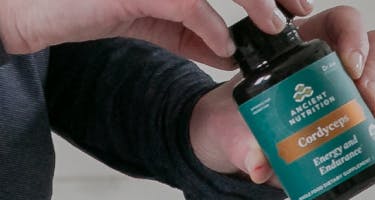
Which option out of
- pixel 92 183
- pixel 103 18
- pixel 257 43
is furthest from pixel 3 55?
pixel 92 183

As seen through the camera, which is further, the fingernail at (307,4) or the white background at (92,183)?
the white background at (92,183)

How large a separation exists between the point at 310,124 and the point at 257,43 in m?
0.07

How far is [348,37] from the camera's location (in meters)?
0.49

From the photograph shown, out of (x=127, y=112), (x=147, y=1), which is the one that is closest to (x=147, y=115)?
(x=127, y=112)

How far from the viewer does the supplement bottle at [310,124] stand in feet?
1.35

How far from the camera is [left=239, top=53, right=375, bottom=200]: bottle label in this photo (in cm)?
41

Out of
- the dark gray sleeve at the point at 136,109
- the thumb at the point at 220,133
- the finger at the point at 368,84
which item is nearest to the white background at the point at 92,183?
the dark gray sleeve at the point at 136,109

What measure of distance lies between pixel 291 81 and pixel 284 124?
0.03 metres

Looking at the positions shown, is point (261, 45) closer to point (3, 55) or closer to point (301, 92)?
point (301, 92)

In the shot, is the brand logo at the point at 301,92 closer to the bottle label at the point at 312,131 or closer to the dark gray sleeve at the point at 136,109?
the bottle label at the point at 312,131

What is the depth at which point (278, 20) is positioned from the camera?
1.42 feet

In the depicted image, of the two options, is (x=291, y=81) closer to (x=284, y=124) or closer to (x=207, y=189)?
(x=284, y=124)

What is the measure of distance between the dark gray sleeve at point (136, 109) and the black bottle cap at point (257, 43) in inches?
5.3

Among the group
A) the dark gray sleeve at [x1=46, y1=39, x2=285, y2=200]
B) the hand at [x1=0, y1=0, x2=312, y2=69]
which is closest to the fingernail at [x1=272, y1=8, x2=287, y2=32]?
the hand at [x1=0, y1=0, x2=312, y2=69]
